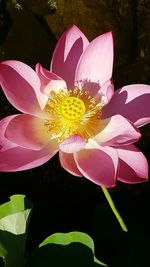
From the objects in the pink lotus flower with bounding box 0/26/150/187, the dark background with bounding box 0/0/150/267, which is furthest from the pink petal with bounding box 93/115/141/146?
the dark background with bounding box 0/0/150/267

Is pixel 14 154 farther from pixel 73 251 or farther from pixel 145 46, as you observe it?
pixel 145 46

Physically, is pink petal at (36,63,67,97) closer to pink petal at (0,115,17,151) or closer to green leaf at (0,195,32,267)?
pink petal at (0,115,17,151)

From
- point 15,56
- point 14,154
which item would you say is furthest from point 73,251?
point 15,56

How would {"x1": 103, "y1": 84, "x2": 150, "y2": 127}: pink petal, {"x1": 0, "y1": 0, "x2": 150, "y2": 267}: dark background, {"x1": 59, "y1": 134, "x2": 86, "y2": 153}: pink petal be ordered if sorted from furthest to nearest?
1. {"x1": 0, "y1": 0, "x2": 150, "y2": 267}: dark background
2. {"x1": 103, "y1": 84, "x2": 150, "y2": 127}: pink petal
3. {"x1": 59, "y1": 134, "x2": 86, "y2": 153}: pink petal

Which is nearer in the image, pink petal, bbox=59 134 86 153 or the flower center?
pink petal, bbox=59 134 86 153

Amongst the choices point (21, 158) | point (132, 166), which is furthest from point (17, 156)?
point (132, 166)

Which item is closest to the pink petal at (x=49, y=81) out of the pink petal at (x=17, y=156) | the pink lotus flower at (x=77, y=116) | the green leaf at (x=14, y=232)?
the pink lotus flower at (x=77, y=116)
